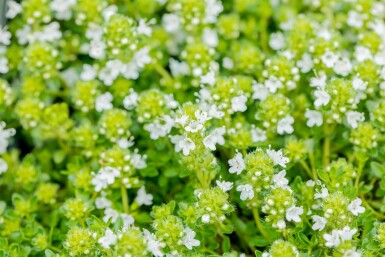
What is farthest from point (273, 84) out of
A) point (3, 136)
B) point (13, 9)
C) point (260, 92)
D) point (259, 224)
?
point (13, 9)

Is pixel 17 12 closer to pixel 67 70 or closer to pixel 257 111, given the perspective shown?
pixel 67 70

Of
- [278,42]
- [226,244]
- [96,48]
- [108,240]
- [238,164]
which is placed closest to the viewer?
[108,240]

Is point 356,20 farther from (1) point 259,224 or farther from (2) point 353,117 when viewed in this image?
(1) point 259,224

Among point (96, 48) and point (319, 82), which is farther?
point (96, 48)

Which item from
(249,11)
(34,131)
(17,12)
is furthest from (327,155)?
(17,12)

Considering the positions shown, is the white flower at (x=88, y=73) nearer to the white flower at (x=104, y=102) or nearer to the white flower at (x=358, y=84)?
the white flower at (x=104, y=102)

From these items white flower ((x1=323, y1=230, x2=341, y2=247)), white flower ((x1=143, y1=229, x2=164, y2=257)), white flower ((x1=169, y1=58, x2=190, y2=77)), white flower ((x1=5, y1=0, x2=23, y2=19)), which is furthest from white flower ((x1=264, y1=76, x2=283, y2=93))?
white flower ((x1=5, y1=0, x2=23, y2=19))

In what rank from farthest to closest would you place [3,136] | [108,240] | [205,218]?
[3,136] → [205,218] → [108,240]
